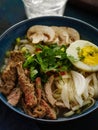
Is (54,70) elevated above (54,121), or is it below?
above

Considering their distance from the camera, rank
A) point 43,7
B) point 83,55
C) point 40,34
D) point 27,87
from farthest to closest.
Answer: point 43,7, point 40,34, point 83,55, point 27,87

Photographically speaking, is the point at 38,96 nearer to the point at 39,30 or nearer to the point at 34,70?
the point at 34,70

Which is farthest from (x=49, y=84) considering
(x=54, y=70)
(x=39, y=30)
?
(x=39, y=30)

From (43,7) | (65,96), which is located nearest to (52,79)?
(65,96)

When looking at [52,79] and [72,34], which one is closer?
[52,79]

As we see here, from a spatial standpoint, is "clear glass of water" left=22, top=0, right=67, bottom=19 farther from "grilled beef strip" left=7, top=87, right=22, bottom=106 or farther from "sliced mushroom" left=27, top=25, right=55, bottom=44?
"grilled beef strip" left=7, top=87, right=22, bottom=106

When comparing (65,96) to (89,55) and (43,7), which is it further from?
(43,7)
